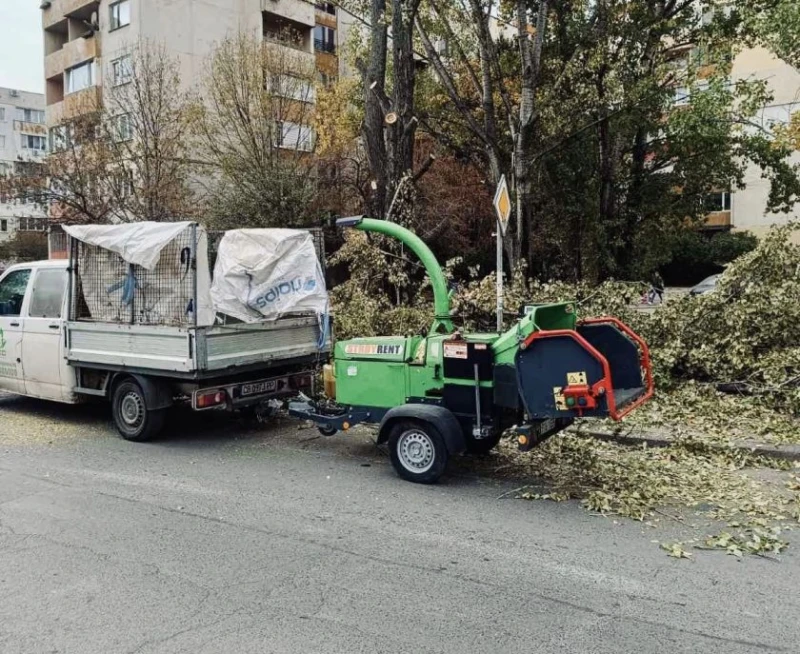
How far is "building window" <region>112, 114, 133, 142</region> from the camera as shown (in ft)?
75.0

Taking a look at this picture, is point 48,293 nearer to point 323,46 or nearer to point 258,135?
point 258,135

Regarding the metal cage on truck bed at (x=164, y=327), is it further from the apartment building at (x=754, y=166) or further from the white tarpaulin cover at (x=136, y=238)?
the apartment building at (x=754, y=166)

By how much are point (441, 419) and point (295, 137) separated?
1973 centimetres

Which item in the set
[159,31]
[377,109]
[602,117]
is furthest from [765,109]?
[159,31]

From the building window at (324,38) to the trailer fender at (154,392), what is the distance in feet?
110

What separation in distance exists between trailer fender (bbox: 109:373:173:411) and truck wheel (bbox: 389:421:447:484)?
290 cm

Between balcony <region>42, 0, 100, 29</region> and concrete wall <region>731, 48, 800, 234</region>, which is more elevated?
balcony <region>42, 0, 100, 29</region>

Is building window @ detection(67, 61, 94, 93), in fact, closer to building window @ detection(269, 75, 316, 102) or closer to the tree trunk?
building window @ detection(269, 75, 316, 102)

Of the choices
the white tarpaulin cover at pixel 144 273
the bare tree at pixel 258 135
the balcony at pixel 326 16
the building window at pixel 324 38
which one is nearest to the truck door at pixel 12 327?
the white tarpaulin cover at pixel 144 273

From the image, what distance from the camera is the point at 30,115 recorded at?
270 ft

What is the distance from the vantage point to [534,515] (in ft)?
17.6

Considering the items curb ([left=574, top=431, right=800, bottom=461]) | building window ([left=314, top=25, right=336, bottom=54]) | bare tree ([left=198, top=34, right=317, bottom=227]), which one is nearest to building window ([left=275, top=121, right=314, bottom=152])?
bare tree ([left=198, top=34, right=317, bottom=227])

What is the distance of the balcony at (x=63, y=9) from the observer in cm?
3538

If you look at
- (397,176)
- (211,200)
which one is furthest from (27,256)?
(397,176)
